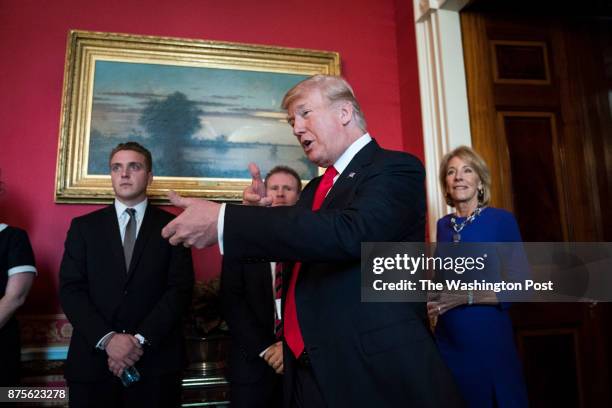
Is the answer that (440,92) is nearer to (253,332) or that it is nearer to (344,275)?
(253,332)

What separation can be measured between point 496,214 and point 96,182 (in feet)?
8.03

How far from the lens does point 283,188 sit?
2709 millimetres

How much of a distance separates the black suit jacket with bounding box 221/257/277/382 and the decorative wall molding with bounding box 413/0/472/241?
1461mm

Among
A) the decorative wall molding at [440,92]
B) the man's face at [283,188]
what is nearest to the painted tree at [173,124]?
the man's face at [283,188]

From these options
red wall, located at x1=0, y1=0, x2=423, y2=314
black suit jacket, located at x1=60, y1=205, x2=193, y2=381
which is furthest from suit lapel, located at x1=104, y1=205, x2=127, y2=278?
red wall, located at x1=0, y1=0, x2=423, y2=314

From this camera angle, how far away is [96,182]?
3.03 m

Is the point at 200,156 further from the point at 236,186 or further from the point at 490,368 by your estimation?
the point at 490,368

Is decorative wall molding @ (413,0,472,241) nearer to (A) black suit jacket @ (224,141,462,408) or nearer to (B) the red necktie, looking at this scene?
(B) the red necktie

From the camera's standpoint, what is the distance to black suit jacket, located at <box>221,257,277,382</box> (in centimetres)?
218

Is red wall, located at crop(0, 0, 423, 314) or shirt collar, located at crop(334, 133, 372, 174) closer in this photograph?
shirt collar, located at crop(334, 133, 372, 174)

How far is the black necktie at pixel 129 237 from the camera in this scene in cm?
236

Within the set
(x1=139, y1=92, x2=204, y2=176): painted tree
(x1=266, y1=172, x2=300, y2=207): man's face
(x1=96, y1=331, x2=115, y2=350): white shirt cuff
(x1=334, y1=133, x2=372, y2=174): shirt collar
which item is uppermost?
(x1=139, y1=92, x2=204, y2=176): painted tree

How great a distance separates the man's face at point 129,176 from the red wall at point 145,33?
28.7 inches

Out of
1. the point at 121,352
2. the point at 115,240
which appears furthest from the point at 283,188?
the point at 121,352
